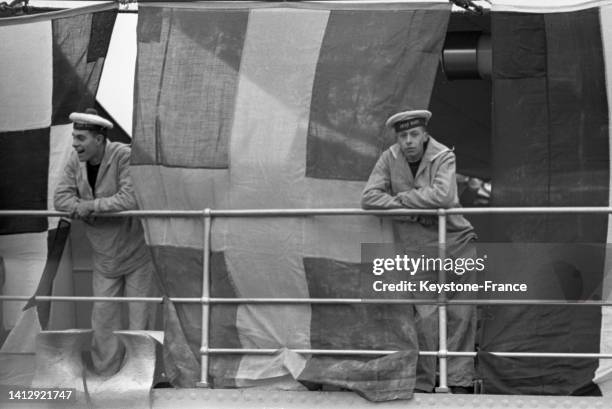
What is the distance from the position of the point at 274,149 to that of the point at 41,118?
1434 millimetres

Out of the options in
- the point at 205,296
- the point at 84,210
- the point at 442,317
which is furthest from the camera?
the point at 84,210

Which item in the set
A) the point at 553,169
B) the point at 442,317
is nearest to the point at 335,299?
the point at 442,317

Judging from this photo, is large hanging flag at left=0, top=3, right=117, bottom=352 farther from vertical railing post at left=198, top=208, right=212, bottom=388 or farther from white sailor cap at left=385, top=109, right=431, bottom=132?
white sailor cap at left=385, top=109, right=431, bottom=132

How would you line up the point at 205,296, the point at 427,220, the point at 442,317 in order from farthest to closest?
the point at 205,296 → the point at 427,220 → the point at 442,317

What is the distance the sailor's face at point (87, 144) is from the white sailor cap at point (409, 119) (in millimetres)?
1653

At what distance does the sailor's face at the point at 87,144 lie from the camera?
7156 mm

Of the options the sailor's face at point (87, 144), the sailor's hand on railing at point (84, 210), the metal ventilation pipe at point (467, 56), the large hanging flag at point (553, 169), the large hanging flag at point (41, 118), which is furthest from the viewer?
the metal ventilation pipe at point (467, 56)

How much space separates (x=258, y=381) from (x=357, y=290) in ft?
2.30

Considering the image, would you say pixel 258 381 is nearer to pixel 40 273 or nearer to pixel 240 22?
pixel 40 273

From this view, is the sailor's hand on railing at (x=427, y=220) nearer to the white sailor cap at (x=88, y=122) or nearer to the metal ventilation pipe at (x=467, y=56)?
the metal ventilation pipe at (x=467, y=56)

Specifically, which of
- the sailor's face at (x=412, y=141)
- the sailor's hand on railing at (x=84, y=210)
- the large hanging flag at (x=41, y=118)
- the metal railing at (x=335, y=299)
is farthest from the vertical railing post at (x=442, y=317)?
the large hanging flag at (x=41, y=118)

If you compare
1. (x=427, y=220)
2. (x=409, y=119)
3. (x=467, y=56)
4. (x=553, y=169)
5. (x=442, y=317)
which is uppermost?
(x=467, y=56)

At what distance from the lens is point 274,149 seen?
23.0 feet

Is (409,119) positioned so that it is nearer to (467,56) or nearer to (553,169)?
(553,169)
